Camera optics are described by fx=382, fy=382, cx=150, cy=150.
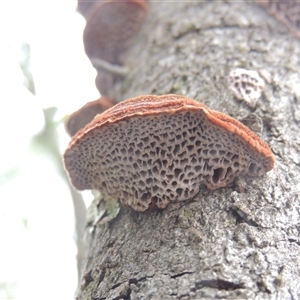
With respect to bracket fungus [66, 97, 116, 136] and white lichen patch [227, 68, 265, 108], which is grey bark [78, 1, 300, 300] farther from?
bracket fungus [66, 97, 116, 136]

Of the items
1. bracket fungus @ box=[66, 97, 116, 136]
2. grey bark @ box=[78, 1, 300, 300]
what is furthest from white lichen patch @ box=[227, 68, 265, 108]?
bracket fungus @ box=[66, 97, 116, 136]

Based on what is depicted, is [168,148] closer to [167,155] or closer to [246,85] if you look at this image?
[167,155]

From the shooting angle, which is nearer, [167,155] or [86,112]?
[167,155]

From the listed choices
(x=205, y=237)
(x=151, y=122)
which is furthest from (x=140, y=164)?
(x=205, y=237)

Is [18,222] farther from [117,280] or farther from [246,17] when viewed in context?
[246,17]

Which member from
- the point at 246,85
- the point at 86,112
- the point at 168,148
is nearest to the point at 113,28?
the point at 86,112

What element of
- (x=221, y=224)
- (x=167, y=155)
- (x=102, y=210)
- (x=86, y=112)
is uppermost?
(x=86, y=112)

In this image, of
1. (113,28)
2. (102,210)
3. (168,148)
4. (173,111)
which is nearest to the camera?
(173,111)
